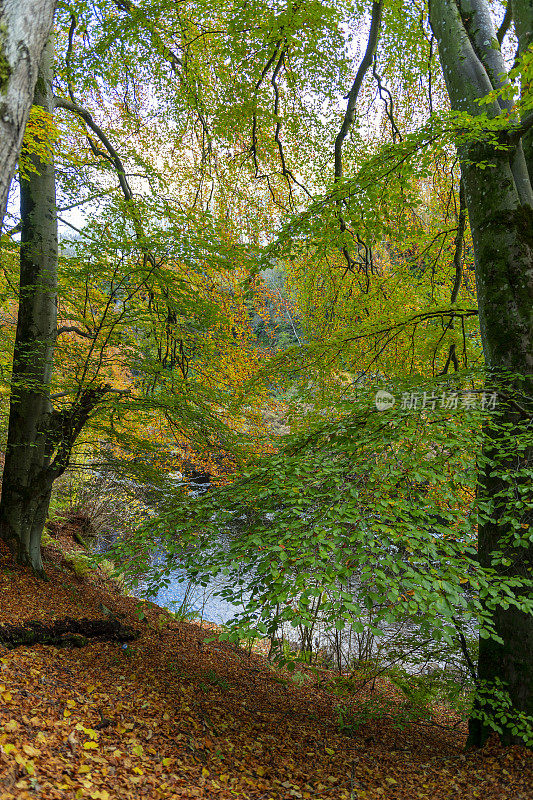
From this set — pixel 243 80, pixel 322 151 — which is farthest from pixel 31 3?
pixel 322 151

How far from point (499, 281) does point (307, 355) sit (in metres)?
2.43

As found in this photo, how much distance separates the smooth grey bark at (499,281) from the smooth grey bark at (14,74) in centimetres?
283

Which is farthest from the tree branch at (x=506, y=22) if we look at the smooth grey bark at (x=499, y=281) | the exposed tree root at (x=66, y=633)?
the exposed tree root at (x=66, y=633)

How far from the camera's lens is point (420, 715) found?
3984 mm

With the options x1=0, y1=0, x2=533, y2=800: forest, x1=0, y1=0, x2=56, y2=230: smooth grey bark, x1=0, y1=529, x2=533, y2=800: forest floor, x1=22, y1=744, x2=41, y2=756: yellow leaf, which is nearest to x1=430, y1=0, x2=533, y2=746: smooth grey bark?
x1=0, y1=0, x2=533, y2=800: forest

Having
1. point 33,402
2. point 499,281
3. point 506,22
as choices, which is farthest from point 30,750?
point 506,22

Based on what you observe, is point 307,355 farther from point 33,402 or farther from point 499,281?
point 33,402

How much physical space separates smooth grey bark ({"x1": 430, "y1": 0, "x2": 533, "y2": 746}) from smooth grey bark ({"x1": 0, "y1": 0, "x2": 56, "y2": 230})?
2831mm

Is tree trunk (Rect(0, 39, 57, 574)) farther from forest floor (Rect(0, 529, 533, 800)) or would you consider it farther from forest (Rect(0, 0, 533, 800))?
forest floor (Rect(0, 529, 533, 800))

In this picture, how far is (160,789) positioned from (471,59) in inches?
224

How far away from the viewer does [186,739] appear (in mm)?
2719

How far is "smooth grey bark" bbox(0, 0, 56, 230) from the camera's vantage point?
1.33 metres

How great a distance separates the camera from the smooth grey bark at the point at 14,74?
1325 millimetres

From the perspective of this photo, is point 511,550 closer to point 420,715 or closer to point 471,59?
point 420,715
